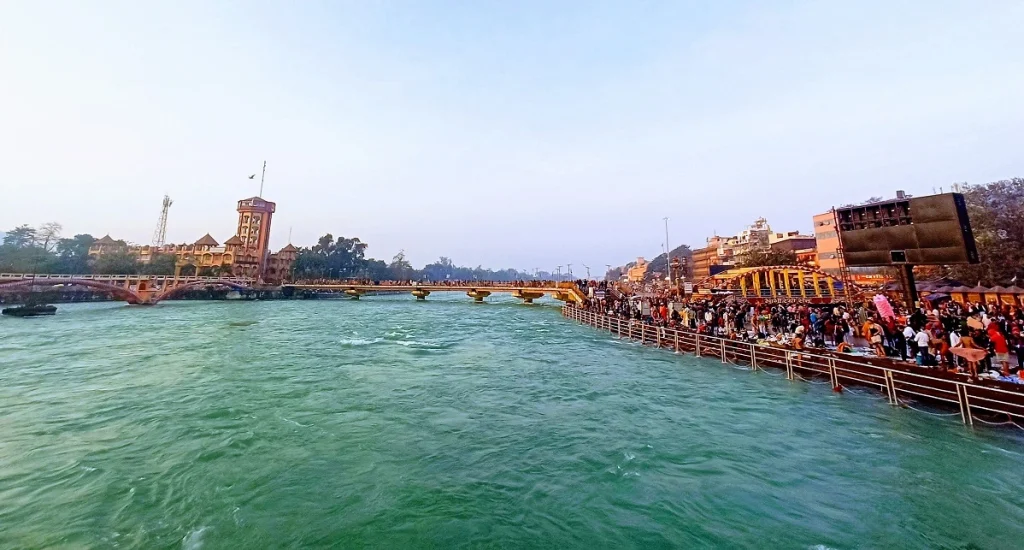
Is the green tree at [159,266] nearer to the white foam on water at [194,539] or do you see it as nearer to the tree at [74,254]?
the tree at [74,254]

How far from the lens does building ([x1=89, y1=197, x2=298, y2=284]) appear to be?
92125 millimetres

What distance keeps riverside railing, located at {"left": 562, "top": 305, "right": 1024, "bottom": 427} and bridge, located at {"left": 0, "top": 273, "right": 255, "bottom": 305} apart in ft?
220

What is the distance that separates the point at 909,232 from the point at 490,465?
55.8ft

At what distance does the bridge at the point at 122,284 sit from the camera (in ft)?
148

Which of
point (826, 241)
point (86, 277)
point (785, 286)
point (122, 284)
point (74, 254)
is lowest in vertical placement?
point (785, 286)

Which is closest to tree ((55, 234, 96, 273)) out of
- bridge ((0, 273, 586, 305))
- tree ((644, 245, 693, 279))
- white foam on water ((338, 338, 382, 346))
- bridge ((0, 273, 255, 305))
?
bridge ((0, 273, 586, 305))

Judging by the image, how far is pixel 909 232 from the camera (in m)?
13.9

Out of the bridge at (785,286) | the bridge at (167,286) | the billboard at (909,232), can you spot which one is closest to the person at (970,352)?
the billboard at (909,232)

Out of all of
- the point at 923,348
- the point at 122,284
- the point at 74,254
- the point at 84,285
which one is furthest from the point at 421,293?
the point at 923,348

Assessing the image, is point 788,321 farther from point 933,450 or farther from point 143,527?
point 143,527

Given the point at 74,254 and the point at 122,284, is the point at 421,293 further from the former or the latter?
the point at 74,254

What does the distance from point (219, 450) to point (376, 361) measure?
32.1 feet

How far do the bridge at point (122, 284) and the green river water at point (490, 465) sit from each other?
4796 centimetres

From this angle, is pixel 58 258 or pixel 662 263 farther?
pixel 662 263
